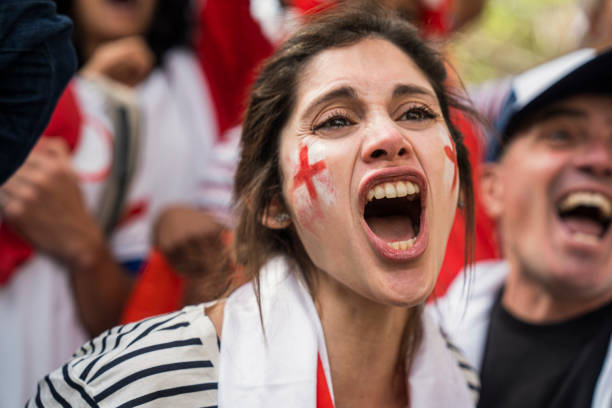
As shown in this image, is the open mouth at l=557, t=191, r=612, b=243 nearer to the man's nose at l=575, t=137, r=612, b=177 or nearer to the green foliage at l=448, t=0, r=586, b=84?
the man's nose at l=575, t=137, r=612, b=177

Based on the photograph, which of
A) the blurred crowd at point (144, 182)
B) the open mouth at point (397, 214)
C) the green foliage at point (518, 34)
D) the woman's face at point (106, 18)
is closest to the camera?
the open mouth at point (397, 214)

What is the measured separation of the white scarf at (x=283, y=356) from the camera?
1.52 meters

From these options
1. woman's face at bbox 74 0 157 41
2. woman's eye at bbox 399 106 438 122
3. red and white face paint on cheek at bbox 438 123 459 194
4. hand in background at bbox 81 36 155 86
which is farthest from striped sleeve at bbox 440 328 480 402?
woman's face at bbox 74 0 157 41

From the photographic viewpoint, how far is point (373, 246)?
1.55m

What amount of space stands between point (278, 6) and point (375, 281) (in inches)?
80.4

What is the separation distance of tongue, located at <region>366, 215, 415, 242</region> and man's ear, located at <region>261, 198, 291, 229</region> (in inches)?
8.2

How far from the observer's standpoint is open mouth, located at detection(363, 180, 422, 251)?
5.19ft

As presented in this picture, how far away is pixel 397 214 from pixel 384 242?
0.81ft

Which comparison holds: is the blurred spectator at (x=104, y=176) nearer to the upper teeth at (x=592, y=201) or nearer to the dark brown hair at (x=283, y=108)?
the dark brown hair at (x=283, y=108)

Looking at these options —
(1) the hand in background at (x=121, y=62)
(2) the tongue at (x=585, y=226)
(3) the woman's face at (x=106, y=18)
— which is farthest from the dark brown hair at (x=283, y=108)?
(3) the woman's face at (x=106, y=18)

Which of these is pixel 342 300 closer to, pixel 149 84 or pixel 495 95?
pixel 149 84

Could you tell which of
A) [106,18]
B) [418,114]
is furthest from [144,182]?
[418,114]

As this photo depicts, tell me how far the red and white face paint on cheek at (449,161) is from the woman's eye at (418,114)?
0.03m

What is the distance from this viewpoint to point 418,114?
168 cm
